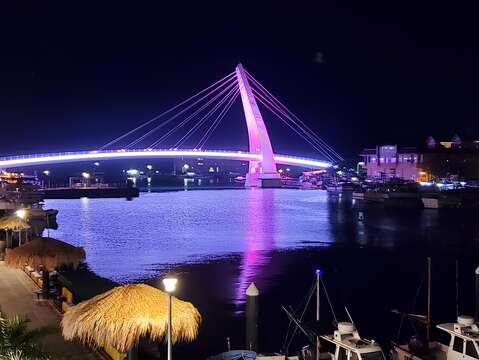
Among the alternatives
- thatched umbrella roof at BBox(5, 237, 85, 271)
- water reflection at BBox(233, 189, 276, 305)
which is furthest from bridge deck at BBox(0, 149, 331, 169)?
thatched umbrella roof at BBox(5, 237, 85, 271)

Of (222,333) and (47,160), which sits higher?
(47,160)

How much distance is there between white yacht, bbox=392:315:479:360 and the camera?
629 cm

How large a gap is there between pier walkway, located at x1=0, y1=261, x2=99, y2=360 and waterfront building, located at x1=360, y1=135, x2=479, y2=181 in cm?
5546

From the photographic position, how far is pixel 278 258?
18.7m

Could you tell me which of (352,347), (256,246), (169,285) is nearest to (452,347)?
(352,347)

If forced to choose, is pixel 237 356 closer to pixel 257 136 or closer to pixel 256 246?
pixel 256 246

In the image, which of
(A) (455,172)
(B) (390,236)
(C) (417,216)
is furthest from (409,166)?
(B) (390,236)

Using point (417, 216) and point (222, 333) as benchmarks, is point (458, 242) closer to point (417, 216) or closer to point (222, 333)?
point (417, 216)

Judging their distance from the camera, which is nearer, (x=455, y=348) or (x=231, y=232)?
(x=455, y=348)

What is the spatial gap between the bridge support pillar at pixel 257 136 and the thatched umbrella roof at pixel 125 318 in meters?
53.6

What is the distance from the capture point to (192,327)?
537 cm

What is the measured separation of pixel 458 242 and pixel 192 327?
20.6 m

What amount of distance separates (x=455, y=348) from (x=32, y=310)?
228 inches

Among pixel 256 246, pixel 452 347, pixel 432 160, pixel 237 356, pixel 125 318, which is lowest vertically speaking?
pixel 256 246
